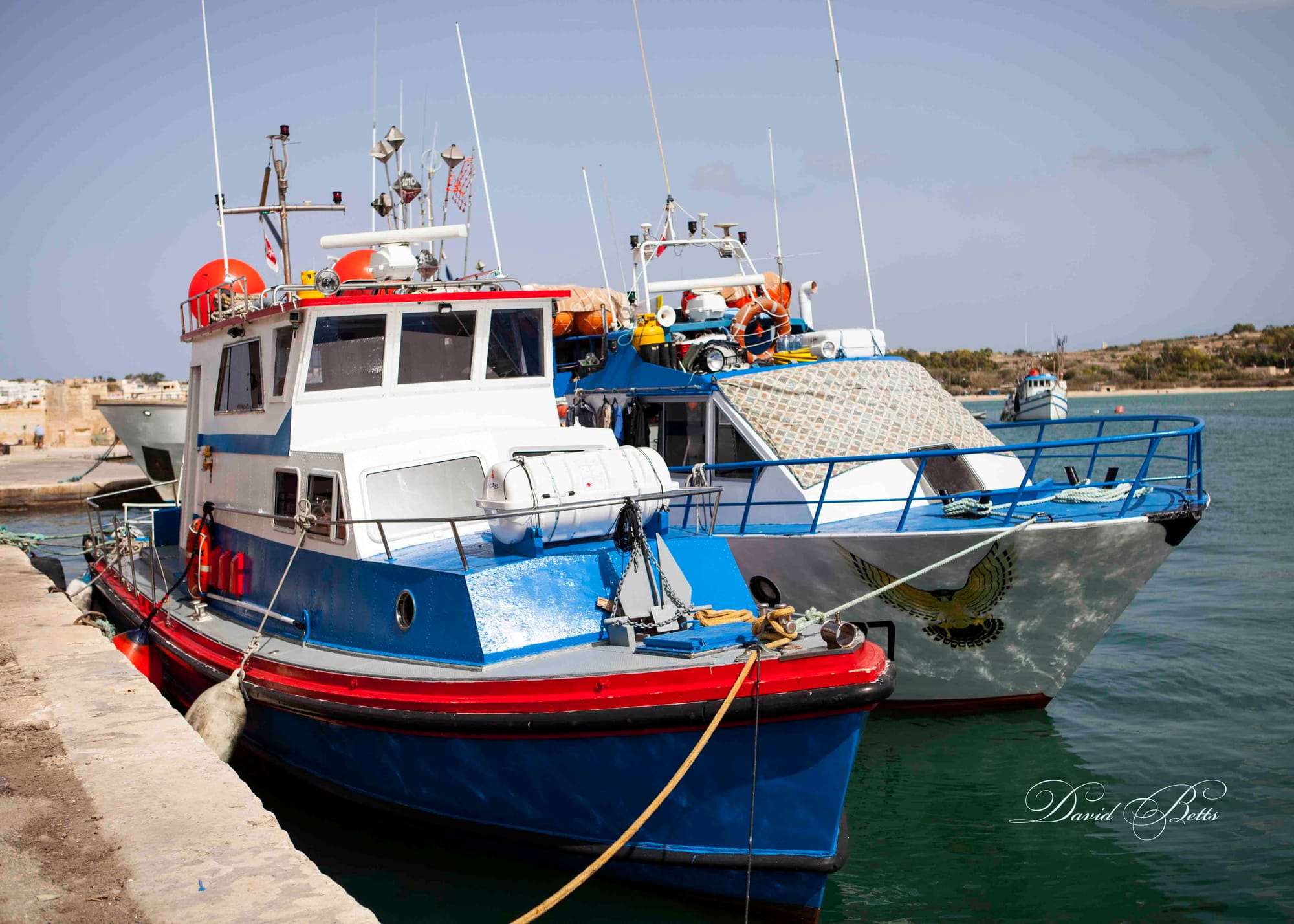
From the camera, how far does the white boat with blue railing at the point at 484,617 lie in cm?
579

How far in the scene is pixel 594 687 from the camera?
5793 mm

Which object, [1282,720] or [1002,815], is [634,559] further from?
Answer: [1282,720]

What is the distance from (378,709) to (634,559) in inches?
70.8

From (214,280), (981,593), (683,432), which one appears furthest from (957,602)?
(214,280)

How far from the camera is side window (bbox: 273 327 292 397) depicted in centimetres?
798

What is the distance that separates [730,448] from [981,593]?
296 cm

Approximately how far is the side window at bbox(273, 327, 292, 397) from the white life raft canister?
2281 millimetres

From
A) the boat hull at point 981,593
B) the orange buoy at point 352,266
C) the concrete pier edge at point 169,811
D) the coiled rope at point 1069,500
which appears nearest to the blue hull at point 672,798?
the concrete pier edge at point 169,811

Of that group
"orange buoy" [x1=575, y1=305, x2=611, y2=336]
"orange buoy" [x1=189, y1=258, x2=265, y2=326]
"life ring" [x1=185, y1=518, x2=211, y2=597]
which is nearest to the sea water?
"life ring" [x1=185, y1=518, x2=211, y2=597]

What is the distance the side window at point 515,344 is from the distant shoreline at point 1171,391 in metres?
95.7

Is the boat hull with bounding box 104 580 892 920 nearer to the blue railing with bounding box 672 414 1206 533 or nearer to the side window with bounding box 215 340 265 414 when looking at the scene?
the blue railing with bounding box 672 414 1206 533

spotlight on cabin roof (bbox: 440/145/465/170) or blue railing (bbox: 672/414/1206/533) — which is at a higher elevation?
spotlight on cabin roof (bbox: 440/145/465/170)

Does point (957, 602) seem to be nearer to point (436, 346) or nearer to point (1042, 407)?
point (436, 346)

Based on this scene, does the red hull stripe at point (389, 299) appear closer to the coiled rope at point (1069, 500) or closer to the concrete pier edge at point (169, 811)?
the concrete pier edge at point (169, 811)
